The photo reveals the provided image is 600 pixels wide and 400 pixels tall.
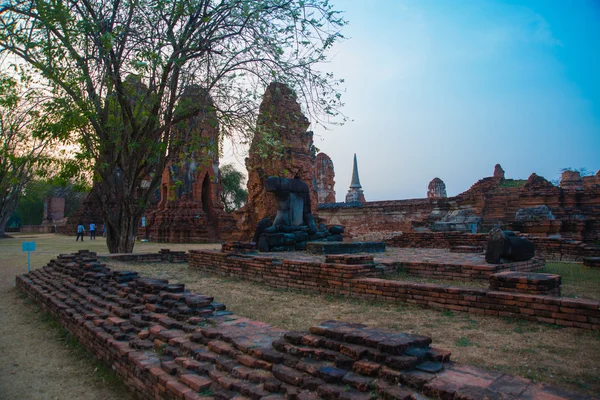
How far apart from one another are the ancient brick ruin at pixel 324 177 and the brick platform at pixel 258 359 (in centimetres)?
2590

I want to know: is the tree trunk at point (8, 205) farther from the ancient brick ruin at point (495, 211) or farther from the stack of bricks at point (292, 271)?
the stack of bricks at point (292, 271)

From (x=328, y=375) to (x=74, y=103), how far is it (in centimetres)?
807

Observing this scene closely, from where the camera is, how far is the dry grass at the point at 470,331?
8.89 ft

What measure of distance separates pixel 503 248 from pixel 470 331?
3200 millimetres

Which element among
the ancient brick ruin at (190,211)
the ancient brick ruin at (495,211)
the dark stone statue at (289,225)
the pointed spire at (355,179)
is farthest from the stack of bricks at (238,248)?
the pointed spire at (355,179)

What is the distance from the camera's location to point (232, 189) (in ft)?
118

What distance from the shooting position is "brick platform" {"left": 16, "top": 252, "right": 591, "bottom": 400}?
7.56ft

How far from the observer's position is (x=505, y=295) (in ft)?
13.2

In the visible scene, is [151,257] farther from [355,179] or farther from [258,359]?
[355,179]

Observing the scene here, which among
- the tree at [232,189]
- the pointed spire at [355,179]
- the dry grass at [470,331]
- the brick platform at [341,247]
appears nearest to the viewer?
the dry grass at [470,331]

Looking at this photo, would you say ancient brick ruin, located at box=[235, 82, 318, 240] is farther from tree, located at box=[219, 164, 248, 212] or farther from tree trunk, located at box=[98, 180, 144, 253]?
tree, located at box=[219, 164, 248, 212]

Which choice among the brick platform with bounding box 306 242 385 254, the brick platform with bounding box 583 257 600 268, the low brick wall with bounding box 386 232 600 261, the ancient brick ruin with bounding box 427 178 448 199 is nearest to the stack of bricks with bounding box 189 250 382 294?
the brick platform with bounding box 306 242 385 254

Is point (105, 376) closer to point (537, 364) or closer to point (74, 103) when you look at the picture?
point (537, 364)

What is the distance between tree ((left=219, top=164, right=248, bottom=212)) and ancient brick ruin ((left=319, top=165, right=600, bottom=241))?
16911mm
